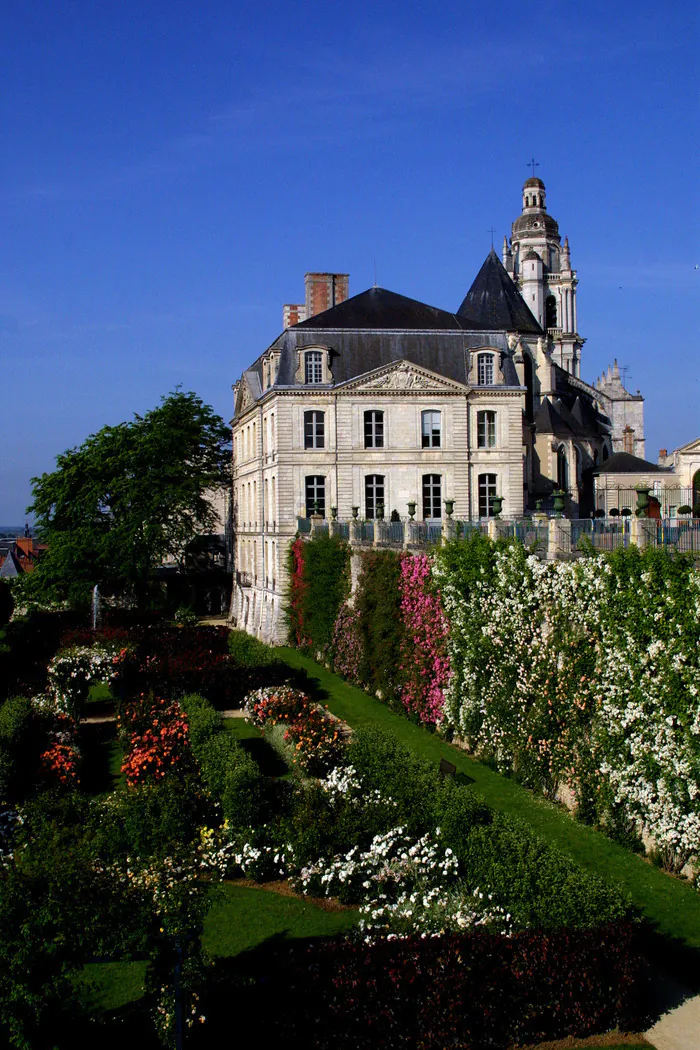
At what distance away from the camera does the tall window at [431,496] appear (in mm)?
39125

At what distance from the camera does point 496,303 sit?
50.7 m

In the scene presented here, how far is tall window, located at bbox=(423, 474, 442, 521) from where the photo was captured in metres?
39.1

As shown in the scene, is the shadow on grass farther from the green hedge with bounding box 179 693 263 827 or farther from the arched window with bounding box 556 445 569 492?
the arched window with bounding box 556 445 569 492

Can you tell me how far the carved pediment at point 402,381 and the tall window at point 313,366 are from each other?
1.39 metres

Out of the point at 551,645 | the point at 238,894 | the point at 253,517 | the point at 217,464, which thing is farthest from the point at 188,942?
the point at 217,464

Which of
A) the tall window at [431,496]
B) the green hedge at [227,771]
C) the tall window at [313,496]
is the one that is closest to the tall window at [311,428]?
the tall window at [313,496]

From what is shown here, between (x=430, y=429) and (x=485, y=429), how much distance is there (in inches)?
89.6

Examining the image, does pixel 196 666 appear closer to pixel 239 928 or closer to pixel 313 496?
pixel 239 928

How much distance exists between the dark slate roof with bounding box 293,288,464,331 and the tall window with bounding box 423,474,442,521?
19.6 feet

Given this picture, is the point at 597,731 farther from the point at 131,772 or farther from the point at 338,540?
the point at 338,540

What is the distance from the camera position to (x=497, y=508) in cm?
2033

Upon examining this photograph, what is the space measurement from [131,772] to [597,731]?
7.36 m

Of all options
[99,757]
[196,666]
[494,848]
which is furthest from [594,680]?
[196,666]

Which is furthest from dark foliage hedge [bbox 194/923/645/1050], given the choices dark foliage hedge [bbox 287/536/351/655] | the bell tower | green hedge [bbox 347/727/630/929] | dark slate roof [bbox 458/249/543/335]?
the bell tower
